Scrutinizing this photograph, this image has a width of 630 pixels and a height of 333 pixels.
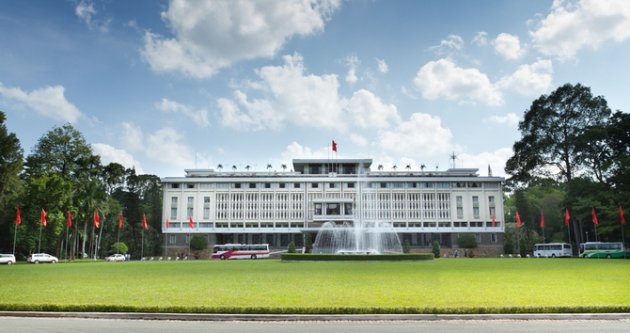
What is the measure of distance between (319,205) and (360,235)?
26401 mm

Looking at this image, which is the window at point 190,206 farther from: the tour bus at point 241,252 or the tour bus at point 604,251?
the tour bus at point 604,251

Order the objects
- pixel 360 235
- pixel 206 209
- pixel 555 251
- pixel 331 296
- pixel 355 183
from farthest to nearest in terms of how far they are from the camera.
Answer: pixel 355 183 → pixel 206 209 → pixel 555 251 → pixel 360 235 → pixel 331 296

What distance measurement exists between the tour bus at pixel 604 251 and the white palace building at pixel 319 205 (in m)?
26.3

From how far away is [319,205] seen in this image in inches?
3521

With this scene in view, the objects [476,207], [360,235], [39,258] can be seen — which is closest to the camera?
[39,258]

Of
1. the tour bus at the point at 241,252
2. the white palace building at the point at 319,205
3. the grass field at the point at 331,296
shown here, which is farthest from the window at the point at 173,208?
the grass field at the point at 331,296

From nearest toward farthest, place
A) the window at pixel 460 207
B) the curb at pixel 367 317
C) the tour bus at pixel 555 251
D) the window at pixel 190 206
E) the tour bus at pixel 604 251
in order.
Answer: the curb at pixel 367 317
the tour bus at pixel 604 251
the tour bus at pixel 555 251
the window at pixel 460 207
the window at pixel 190 206

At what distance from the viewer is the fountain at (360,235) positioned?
207ft

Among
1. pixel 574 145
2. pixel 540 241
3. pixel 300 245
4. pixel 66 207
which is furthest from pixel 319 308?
pixel 540 241

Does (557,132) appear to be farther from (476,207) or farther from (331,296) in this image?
(331,296)

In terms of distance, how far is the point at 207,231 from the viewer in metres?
87.2

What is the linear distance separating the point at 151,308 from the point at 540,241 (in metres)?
83.0

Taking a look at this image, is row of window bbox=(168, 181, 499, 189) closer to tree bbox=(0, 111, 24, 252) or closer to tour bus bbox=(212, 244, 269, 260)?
tour bus bbox=(212, 244, 269, 260)

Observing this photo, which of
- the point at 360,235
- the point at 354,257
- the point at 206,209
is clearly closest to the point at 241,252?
the point at 360,235
